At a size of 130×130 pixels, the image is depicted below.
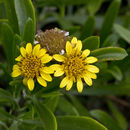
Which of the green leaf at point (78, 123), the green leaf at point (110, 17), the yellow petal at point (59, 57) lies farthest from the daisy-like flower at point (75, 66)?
the green leaf at point (110, 17)

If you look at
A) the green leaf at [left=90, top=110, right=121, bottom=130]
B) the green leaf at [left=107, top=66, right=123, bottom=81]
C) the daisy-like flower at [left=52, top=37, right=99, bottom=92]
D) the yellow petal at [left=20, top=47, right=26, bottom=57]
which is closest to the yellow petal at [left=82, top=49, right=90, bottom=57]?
the daisy-like flower at [left=52, top=37, right=99, bottom=92]

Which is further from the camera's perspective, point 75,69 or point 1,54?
point 1,54

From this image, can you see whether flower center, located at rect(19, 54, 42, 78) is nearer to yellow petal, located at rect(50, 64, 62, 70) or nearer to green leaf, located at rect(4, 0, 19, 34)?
yellow petal, located at rect(50, 64, 62, 70)

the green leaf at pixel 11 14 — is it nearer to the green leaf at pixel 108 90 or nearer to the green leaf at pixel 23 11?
the green leaf at pixel 23 11

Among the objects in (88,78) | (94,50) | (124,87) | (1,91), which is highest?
(94,50)

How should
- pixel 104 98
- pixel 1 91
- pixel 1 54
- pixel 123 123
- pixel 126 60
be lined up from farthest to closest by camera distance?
pixel 1 54 → pixel 104 98 → pixel 123 123 → pixel 126 60 → pixel 1 91

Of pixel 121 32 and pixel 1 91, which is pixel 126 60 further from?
pixel 1 91

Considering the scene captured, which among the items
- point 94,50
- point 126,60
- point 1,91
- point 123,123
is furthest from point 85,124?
point 123,123
